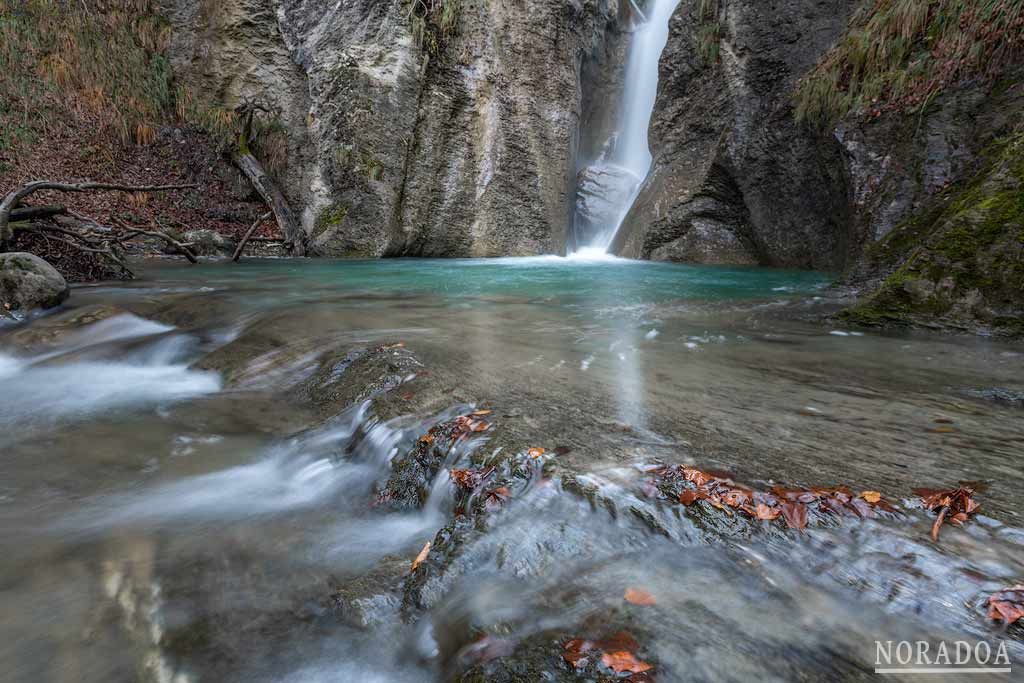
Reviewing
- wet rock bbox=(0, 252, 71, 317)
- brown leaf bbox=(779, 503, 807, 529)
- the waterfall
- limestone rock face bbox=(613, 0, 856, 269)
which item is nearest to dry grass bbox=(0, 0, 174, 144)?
wet rock bbox=(0, 252, 71, 317)

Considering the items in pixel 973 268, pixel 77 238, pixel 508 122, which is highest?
pixel 508 122

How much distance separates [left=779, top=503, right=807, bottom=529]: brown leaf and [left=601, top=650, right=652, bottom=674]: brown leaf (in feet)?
1.94

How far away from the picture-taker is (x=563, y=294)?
20.8ft

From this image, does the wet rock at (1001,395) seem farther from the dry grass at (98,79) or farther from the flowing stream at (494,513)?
the dry grass at (98,79)

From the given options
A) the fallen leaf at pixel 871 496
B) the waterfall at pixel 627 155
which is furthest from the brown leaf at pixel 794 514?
the waterfall at pixel 627 155

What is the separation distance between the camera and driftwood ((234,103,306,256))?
11.7 meters

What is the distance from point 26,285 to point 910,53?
9002 mm

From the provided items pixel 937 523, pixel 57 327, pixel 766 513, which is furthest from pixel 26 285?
pixel 937 523

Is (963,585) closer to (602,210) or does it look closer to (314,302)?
(314,302)

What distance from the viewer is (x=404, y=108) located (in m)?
11.2

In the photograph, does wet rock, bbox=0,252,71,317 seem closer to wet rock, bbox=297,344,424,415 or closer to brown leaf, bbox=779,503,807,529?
wet rock, bbox=297,344,424,415

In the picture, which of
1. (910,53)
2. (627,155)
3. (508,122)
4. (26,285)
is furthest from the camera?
(627,155)

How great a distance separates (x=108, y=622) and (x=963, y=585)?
2.16 m

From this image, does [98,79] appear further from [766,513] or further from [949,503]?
[949,503]
